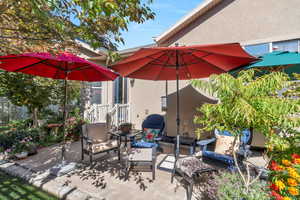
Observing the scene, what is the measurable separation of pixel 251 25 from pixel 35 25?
6399mm

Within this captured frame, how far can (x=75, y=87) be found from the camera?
316 inches

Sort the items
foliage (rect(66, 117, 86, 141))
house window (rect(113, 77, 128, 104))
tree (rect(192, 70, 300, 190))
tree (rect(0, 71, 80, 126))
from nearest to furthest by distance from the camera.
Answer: tree (rect(192, 70, 300, 190))
tree (rect(0, 71, 80, 126))
foliage (rect(66, 117, 86, 141))
house window (rect(113, 77, 128, 104))

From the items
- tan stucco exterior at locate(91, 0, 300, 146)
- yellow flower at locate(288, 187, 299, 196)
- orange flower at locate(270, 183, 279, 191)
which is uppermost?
tan stucco exterior at locate(91, 0, 300, 146)

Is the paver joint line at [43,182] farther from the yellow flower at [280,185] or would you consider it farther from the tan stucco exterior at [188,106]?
the tan stucco exterior at [188,106]

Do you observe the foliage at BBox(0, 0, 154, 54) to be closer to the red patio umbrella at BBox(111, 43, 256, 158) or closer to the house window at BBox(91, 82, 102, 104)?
the red patio umbrella at BBox(111, 43, 256, 158)

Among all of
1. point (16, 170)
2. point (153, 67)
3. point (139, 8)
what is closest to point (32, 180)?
point (16, 170)

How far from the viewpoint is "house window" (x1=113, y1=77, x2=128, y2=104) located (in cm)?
1108

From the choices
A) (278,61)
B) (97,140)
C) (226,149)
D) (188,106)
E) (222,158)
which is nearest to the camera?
(278,61)

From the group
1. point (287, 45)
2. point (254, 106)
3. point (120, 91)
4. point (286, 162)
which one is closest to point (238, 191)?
point (286, 162)

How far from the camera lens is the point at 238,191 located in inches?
94.3

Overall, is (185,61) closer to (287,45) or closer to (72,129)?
(287,45)

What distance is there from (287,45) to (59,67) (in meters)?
6.95

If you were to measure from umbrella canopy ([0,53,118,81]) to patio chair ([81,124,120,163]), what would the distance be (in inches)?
65.6

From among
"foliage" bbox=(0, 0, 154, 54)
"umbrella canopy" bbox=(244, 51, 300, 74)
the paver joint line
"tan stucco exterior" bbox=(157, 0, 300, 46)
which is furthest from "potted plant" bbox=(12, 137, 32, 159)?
"umbrella canopy" bbox=(244, 51, 300, 74)
